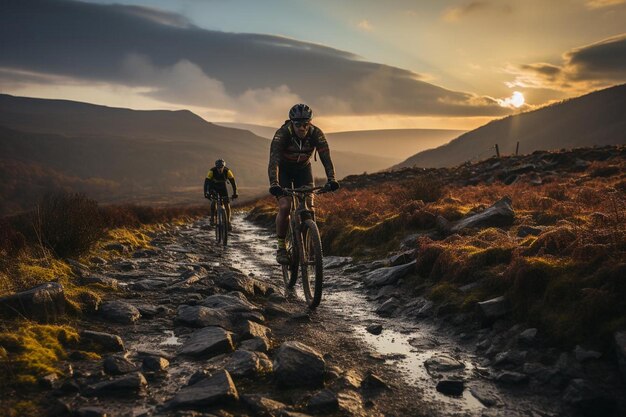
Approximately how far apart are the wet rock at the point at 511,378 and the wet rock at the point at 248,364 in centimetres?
256

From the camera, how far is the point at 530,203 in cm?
1381

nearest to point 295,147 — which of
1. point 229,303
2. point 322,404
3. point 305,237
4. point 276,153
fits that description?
point 276,153

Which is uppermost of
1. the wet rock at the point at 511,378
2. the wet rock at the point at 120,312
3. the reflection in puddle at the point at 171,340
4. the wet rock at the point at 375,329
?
the wet rock at the point at 511,378

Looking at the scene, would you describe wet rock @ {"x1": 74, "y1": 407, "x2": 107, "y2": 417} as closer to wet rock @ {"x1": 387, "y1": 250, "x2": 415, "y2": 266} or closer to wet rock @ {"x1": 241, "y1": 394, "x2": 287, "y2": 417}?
wet rock @ {"x1": 241, "y1": 394, "x2": 287, "y2": 417}

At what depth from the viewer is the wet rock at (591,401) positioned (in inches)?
159

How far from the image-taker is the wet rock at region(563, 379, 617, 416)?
405 cm

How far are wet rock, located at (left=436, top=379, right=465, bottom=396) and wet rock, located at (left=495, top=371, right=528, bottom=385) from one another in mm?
486

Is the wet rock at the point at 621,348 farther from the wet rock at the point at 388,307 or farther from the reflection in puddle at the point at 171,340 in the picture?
the reflection in puddle at the point at 171,340

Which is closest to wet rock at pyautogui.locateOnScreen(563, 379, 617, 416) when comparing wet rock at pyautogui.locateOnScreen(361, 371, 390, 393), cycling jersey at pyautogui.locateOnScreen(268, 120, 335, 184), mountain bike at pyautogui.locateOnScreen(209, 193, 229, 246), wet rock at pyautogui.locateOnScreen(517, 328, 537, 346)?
wet rock at pyautogui.locateOnScreen(517, 328, 537, 346)

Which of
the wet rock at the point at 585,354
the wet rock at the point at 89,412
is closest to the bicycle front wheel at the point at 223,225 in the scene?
the wet rock at the point at 89,412

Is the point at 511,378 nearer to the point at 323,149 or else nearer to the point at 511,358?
the point at 511,358

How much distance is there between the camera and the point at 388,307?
26.1ft

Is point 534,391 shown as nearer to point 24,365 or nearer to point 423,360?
point 423,360

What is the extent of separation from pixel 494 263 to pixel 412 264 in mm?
1899
